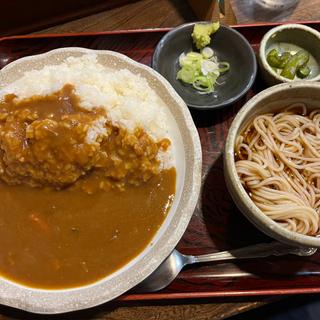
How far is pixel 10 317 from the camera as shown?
209 centimetres

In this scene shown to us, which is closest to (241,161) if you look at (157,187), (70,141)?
(157,187)

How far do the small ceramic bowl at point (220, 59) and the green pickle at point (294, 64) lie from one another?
0.68 ft

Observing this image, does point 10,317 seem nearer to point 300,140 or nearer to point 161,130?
point 161,130

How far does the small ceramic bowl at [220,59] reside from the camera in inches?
105

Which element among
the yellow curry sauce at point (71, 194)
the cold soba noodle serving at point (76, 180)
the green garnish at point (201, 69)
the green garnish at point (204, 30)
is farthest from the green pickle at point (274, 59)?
the yellow curry sauce at point (71, 194)

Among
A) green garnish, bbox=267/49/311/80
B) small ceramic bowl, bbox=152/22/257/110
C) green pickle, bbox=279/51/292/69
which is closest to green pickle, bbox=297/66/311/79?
green garnish, bbox=267/49/311/80

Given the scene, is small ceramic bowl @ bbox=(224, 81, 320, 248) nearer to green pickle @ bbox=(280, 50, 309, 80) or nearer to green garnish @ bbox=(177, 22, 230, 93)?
green pickle @ bbox=(280, 50, 309, 80)

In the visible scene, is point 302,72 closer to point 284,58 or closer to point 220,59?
point 284,58

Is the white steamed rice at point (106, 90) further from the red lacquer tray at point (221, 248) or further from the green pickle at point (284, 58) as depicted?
the green pickle at point (284, 58)

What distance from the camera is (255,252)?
7.06ft

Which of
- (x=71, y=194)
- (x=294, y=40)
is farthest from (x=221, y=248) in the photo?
(x=294, y=40)

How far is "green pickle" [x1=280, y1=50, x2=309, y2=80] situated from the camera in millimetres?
2691

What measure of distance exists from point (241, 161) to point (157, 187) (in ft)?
1.55

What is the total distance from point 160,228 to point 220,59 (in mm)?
1391
